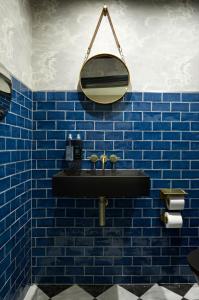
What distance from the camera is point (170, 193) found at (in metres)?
2.00

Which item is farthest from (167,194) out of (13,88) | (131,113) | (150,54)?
(13,88)

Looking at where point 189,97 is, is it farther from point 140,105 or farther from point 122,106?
point 122,106

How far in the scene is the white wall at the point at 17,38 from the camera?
60.2 inches

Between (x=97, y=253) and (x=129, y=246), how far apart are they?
28 centimetres

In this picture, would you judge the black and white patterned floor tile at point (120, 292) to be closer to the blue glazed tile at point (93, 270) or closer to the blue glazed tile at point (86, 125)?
the blue glazed tile at point (93, 270)

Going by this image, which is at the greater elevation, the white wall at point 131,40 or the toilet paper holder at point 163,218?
the white wall at point 131,40

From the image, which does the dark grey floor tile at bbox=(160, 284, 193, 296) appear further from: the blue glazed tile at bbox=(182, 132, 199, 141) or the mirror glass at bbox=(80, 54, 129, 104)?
the mirror glass at bbox=(80, 54, 129, 104)

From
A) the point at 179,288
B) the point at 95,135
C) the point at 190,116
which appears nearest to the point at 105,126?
the point at 95,135

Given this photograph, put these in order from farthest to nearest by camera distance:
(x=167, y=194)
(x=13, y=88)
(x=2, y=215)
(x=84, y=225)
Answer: (x=84, y=225) → (x=167, y=194) → (x=13, y=88) → (x=2, y=215)

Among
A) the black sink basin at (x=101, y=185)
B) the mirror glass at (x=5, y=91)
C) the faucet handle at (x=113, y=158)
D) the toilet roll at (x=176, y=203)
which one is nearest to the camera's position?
the mirror glass at (x=5, y=91)

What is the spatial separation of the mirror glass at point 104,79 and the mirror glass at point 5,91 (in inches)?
26.7

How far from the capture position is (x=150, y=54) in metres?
2.13

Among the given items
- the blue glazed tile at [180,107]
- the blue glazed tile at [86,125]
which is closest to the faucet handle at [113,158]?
the blue glazed tile at [86,125]

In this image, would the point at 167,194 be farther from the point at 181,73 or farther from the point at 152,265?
the point at 181,73
